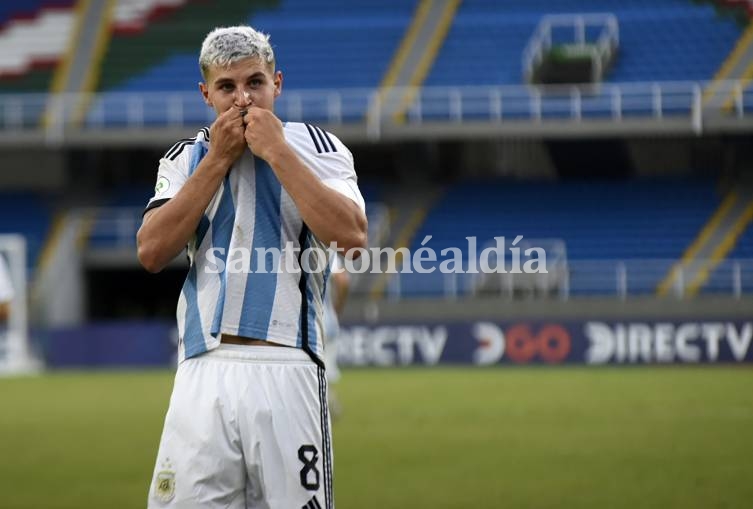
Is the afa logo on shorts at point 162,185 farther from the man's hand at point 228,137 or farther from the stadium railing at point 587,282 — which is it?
the stadium railing at point 587,282

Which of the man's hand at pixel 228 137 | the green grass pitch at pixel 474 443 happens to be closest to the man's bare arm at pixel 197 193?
the man's hand at pixel 228 137

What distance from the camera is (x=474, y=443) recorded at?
12180mm

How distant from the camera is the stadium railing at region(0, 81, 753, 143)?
3152 centimetres

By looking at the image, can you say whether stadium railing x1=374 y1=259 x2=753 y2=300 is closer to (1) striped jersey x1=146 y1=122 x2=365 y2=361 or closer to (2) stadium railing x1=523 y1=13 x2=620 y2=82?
(2) stadium railing x1=523 y1=13 x2=620 y2=82

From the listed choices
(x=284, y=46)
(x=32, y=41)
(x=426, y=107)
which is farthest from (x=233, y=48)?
(x=32, y=41)

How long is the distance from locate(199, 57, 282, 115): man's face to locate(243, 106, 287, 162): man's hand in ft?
0.22

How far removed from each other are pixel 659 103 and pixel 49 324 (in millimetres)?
15773

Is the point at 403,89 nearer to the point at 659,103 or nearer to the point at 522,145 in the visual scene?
the point at 522,145

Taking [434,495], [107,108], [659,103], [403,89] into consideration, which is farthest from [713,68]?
[434,495]

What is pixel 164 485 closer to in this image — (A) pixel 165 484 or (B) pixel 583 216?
(A) pixel 165 484

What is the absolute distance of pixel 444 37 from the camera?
34.8 meters

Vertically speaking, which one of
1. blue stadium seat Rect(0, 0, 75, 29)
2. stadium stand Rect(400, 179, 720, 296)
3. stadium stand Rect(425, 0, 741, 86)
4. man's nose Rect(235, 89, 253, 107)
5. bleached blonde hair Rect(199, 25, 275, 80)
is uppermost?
blue stadium seat Rect(0, 0, 75, 29)

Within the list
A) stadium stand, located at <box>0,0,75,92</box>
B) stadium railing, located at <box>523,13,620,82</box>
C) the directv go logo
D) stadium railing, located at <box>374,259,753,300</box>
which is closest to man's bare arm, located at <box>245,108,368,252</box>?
the directv go logo

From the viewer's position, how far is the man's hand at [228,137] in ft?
11.8
